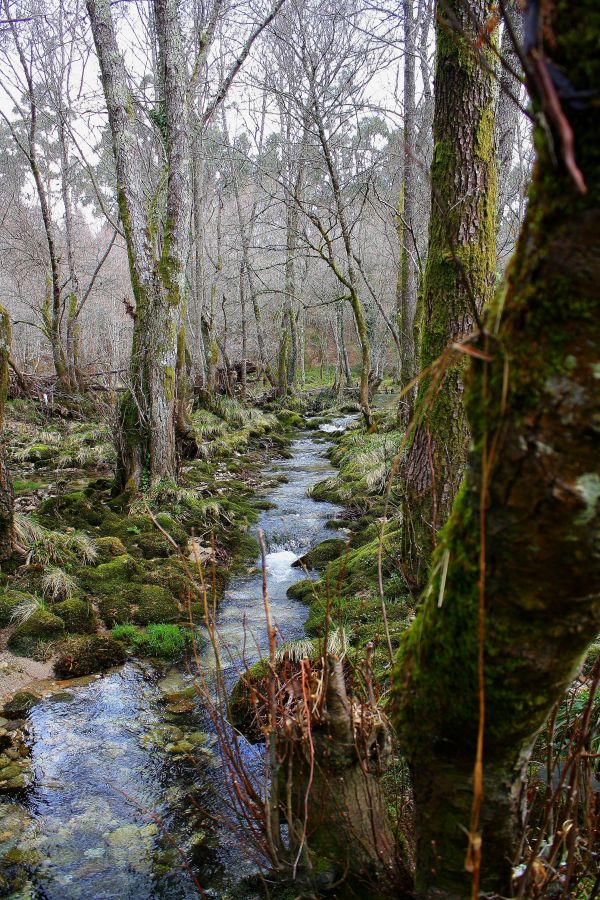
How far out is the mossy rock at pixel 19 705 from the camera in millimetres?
4363

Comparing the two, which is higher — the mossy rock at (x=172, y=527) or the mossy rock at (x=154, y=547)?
the mossy rock at (x=172, y=527)

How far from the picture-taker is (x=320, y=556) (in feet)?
24.8

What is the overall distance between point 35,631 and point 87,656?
586 mm

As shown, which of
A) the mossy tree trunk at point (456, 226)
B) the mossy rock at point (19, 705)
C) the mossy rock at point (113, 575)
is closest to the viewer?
the mossy tree trunk at point (456, 226)

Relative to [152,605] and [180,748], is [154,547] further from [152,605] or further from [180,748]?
[180,748]

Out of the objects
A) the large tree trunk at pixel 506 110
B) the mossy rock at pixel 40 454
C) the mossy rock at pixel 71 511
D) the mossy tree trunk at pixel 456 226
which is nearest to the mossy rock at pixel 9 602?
the mossy rock at pixel 71 511

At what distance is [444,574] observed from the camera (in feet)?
4.25

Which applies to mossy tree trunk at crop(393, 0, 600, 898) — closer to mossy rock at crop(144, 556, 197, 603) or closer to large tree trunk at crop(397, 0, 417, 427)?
mossy rock at crop(144, 556, 197, 603)

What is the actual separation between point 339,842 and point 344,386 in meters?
28.3

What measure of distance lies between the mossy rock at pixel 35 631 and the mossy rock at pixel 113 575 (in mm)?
853

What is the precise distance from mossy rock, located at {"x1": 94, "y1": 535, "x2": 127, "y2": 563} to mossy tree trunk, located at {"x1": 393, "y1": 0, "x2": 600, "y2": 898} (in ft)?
20.2

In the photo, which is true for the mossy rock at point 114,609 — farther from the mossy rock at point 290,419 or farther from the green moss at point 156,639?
the mossy rock at point 290,419

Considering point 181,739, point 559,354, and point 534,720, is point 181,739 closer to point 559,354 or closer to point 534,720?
point 534,720

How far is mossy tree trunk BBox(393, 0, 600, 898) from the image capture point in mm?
945
